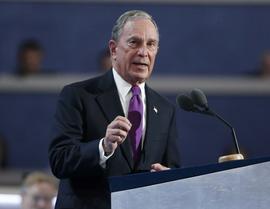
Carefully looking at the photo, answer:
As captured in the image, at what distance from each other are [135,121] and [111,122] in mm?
149

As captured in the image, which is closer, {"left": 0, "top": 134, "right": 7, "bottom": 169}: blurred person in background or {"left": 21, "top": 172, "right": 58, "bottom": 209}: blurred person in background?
{"left": 21, "top": 172, "right": 58, "bottom": 209}: blurred person in background

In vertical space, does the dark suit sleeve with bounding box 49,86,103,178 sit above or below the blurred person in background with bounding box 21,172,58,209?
above

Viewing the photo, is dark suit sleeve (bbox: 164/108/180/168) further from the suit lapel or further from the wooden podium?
the wooden podium

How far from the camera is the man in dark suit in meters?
3.25

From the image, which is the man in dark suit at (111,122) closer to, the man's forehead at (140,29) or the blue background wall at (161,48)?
the man's forehead at (140,29)

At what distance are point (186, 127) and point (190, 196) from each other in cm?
570

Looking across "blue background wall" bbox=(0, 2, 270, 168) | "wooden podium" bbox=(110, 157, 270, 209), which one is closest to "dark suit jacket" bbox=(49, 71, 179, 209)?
"wooden podium" bbox=(110, 157, 270, 209)

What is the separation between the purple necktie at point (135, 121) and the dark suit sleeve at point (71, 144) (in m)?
0.14

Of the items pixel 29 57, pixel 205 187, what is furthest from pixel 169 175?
pixel 29 57

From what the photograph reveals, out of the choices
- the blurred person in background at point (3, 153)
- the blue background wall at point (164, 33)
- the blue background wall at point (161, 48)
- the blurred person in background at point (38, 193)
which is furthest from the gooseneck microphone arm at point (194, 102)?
the blue background wall at point (164, 33)

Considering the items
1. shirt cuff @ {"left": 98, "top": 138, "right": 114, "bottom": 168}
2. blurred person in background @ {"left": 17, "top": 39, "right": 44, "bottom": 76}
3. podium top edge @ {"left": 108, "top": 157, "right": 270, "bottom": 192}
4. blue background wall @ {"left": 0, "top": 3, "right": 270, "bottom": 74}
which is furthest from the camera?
blue background wall @ {"left": 0, "top": 3, "right": 270, "bottom": 74}

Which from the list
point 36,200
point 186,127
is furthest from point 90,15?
point 36,200

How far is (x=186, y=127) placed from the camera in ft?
28.6

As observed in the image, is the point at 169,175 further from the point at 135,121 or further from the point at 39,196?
the point at 39,196
